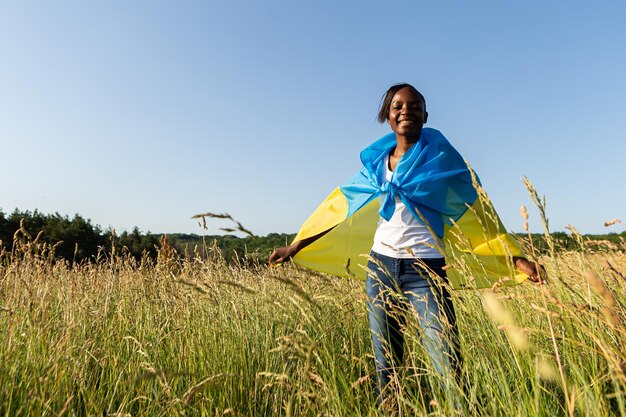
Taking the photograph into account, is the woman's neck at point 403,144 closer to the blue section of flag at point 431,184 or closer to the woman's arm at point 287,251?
the blue section of flag at point 431,184

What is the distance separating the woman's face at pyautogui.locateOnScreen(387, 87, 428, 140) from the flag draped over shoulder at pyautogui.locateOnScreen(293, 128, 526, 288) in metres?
0.09

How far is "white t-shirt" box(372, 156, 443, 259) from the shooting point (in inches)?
106

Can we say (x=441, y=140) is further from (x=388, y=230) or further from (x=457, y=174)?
(x=388, y=230)

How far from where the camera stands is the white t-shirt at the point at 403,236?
270 centimetres

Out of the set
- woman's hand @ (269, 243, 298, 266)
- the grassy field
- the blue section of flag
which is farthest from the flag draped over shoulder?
woman's hand @ (269, 243, 298, 266)

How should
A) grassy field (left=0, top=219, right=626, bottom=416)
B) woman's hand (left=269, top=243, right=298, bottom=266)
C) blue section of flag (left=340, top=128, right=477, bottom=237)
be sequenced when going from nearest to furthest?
1. grassy field (left=0, top=219, right=626, bottom=416)
2. blue section of flag (left=340, top=128, right=477, bottom=237)
3. woman's hand (left=269, top=243, right=298, bottom=266)

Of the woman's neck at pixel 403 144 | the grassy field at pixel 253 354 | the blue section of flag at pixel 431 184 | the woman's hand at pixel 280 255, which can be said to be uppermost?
the woman's neck at pixel 403 144

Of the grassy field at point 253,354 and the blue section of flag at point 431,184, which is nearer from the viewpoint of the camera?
the grassy field at point 253,354

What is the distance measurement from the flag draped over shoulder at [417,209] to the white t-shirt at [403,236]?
46mm

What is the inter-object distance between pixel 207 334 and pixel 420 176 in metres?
1.81

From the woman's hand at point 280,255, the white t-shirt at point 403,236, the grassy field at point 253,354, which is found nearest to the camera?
the grassy field at point 253,354

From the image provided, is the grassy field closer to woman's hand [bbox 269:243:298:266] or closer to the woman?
woman's hand [bbox 269:243:298:266]

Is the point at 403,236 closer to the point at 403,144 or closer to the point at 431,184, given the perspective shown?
the point at 431,184

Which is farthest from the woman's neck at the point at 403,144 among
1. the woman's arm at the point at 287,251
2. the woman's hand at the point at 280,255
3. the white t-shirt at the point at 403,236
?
the woman's hand at the point at 280,255
